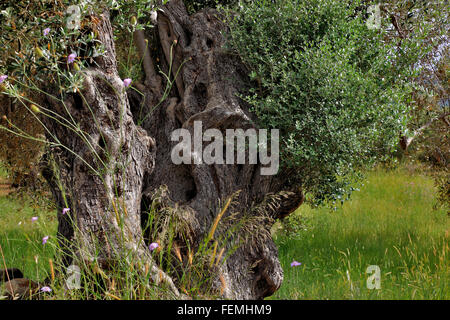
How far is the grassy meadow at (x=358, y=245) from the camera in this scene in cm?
611

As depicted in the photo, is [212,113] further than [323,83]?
Yes

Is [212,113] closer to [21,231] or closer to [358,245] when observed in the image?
[358,245]

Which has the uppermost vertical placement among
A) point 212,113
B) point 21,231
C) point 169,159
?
point 212,113

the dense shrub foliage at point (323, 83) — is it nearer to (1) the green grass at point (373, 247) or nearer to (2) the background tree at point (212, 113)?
(2) the background tree at point (212, 113)

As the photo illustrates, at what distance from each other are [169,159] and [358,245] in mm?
5110

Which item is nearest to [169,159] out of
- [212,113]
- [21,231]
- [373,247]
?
[212,113]

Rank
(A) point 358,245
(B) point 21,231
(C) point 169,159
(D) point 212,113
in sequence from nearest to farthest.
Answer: (D) point 212,113 < (C) point 169,159 < (A) point 358,245 < (B) point 21,231

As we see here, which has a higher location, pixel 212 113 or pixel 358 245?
pixel 212 113

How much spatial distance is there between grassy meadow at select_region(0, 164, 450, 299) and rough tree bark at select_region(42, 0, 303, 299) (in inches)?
34.9

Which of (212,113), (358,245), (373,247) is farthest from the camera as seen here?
(358,245)

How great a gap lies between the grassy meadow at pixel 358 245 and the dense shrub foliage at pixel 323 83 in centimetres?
144

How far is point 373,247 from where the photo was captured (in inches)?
371

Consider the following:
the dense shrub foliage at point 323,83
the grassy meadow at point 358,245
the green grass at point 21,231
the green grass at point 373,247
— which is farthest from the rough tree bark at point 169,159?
the green grass at point 21,231

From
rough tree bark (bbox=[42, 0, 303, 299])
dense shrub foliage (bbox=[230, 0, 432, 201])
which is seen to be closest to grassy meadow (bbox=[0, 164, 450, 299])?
rough tree bark (bbox=[42, 0, 303, 299])
